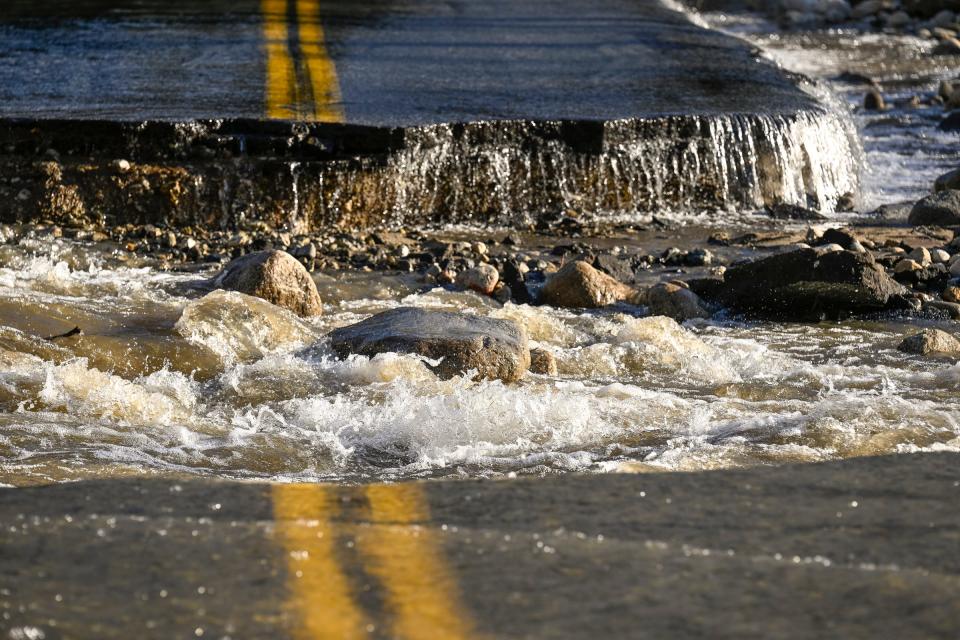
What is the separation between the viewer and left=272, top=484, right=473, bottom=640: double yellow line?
89.5 inches

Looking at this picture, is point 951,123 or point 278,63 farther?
point 951,123

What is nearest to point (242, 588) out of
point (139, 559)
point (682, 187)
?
point (139, 559)

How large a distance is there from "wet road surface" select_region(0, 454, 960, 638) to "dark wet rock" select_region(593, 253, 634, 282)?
4.05 metres

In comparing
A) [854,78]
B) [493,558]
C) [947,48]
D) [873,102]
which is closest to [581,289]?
[493,558]

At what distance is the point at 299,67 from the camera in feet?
31.3

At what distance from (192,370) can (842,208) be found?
5.35m

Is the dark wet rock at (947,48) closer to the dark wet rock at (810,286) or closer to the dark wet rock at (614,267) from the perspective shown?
the dark wet rock at (810,286)

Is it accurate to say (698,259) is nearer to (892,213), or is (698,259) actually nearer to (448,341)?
(892,213)

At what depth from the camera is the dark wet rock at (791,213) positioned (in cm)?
872

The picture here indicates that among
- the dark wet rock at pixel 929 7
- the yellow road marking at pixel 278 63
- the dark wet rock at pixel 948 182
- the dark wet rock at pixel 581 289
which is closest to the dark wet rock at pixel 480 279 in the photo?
the dark wet rock at pixel 581 289

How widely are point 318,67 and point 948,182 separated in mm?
4395

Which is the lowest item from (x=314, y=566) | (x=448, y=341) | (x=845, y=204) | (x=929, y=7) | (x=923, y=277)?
(x=845, y=204)

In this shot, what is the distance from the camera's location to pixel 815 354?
5988mm

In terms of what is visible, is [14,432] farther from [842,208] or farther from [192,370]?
[842,208]
